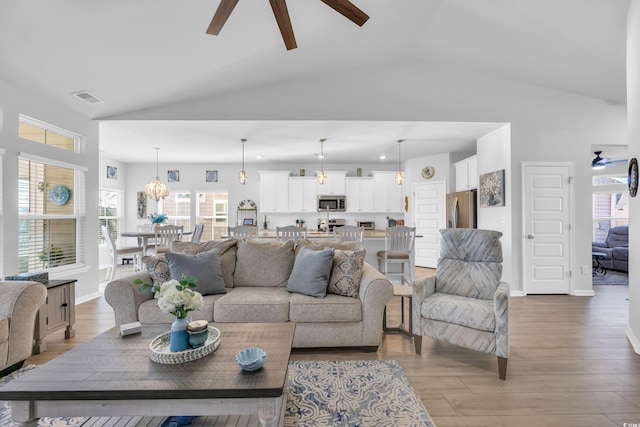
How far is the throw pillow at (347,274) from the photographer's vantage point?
2631 millimetres

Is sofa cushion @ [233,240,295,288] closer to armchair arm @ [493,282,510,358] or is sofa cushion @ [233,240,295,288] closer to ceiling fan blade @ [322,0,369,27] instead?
armchair arm @ [493,282,510,358]

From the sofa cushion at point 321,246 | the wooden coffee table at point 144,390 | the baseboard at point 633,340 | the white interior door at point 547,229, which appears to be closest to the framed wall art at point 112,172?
the sofa cushion at point 321,246

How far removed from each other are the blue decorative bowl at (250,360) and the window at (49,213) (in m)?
3.49

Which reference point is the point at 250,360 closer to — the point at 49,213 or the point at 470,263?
A: the point at 470,263

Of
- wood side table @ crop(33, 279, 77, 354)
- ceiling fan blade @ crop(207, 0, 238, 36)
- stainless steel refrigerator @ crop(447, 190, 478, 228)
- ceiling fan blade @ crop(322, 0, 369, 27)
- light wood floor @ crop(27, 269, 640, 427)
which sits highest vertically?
ceiling fan blade @ crop(322, 0, 369, 27)

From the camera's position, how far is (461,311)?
233 centimetres

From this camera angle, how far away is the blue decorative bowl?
4.47 feet

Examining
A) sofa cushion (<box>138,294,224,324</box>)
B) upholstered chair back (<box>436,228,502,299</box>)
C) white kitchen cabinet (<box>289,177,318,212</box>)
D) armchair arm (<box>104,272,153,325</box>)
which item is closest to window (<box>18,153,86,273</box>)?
armchair arm (<box>104,272,153,325</box>)

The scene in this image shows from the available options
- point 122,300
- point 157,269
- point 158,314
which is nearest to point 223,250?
point 157,269

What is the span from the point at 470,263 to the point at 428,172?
15.0 feet

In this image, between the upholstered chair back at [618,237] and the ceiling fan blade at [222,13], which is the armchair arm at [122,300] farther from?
the upholstered chair back at [618,237]

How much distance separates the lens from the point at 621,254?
6.21 metres

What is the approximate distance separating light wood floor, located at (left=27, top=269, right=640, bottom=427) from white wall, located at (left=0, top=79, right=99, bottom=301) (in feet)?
3.04

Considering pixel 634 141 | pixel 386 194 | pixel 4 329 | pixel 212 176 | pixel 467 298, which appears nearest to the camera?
pixel 4 329
